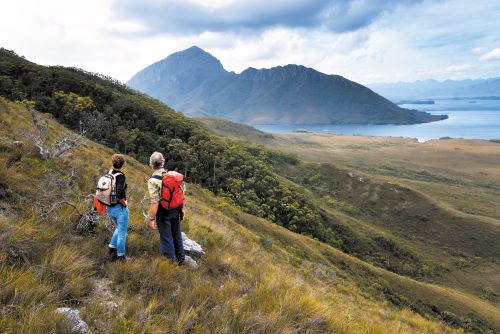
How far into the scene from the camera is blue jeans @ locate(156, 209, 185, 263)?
6.53 meters

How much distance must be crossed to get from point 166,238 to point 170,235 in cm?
10

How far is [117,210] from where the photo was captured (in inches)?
243

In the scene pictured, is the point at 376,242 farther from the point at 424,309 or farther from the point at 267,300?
the point at 267,300

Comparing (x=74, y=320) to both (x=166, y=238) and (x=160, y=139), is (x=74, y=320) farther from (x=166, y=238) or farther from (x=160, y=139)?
(x=160, y=139)

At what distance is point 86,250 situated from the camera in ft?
19.1

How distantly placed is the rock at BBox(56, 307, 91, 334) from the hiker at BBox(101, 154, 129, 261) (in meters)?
1.88

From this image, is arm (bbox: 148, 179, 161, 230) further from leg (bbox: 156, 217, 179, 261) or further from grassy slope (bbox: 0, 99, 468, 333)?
grassy slope (bbox: 0, 99, 468, 333)

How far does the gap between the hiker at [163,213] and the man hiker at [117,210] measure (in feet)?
1.78

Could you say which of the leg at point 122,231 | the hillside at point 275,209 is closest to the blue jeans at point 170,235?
the leg at point 122,231

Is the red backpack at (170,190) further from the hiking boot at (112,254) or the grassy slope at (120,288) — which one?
the hiking boot at (112,254)

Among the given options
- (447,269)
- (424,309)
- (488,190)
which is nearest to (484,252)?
(447,269)

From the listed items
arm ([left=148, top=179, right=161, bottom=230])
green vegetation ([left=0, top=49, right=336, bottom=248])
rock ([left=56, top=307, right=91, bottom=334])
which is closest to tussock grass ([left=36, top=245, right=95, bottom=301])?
rock ([left=56, top=307, right=91, bottom=334])

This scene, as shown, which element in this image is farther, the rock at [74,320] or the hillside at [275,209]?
the hillside at [275,209]

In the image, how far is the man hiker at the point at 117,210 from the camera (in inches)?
233
